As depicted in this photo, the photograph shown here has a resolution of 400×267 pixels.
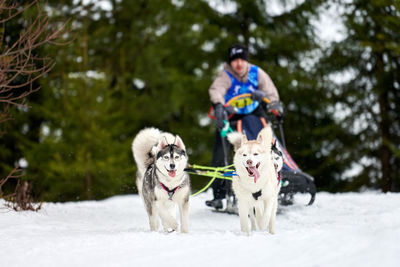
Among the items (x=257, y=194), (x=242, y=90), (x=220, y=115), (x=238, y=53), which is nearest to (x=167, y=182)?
(x=257, y=194)

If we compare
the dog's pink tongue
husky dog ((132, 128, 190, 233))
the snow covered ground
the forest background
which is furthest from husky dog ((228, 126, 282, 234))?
the forest background

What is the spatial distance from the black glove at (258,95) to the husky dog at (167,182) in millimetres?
1661

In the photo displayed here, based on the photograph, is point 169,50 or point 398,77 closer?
point 398,77

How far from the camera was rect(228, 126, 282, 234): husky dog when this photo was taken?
3682 mm

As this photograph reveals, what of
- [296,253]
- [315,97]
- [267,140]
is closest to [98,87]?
[315,97]

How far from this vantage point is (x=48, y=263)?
3.07m

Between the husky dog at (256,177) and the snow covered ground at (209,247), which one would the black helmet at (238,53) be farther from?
the snow covered ground at (209,247)

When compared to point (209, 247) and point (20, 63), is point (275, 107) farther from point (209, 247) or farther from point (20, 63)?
point (20, 63)

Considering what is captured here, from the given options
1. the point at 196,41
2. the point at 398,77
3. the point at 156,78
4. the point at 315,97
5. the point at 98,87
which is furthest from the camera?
the point at 156,78

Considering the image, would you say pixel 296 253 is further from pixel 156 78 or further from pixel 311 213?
pixel 156 78

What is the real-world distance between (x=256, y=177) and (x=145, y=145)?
1374 millimetres

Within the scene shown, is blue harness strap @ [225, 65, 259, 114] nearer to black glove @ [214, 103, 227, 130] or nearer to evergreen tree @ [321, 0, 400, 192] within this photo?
black glove @ [214, 103, 227, 130]

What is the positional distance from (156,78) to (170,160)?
34.8 feet

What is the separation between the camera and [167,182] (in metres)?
3.98
